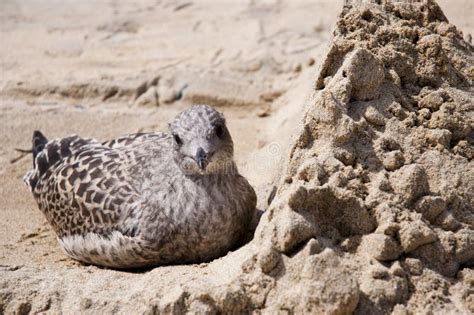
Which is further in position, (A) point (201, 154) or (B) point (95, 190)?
(B) point (95, 190)

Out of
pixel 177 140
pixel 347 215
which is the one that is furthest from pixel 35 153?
pixel 347 215

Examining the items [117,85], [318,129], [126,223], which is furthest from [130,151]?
[117,85]

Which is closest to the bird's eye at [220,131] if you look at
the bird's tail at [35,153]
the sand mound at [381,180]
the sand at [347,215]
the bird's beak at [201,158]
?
the bird's beak at [201,158]

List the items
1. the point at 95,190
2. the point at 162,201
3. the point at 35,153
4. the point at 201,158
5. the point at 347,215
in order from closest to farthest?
1. the point at 347,215
2. the point at 201,158
3. the point at 162,201
4. the point at 95,190
5. the point at 35,153

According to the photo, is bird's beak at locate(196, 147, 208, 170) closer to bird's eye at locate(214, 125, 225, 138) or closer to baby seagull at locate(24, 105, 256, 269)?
baby seagull at locate(24, 105, 256, 269)

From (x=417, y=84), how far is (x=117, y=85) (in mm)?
3690

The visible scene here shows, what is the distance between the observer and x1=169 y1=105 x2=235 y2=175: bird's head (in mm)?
4228

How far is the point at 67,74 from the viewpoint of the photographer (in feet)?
24.2

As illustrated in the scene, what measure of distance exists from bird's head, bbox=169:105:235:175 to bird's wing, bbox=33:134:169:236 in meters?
0.38

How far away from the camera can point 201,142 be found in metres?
4.24

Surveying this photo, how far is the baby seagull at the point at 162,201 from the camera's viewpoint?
14.0 feet

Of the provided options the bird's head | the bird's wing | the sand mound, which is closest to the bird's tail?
the bird's wing

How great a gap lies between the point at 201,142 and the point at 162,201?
396 mm

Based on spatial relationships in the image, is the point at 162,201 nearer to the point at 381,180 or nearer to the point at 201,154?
the point at 201,154
